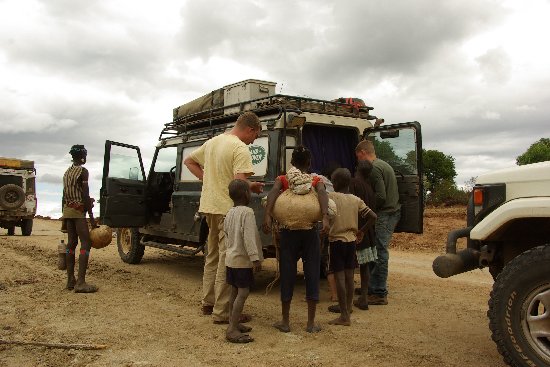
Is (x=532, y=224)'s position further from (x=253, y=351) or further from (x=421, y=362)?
(x=253, y=351)

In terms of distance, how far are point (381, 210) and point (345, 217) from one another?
1240 mm

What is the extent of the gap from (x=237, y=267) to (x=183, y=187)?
3.48 meters

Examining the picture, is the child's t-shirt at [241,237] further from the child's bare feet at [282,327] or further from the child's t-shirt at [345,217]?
the child's t-shirt at [345,217]

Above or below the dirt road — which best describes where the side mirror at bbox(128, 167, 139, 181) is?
above

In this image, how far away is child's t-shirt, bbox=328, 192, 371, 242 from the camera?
16.4ft

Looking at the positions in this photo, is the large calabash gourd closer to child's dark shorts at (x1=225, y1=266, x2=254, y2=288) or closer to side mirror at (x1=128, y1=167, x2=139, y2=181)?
child's dark shorts at (x1=225, y1=266, x2=254, y2=288)

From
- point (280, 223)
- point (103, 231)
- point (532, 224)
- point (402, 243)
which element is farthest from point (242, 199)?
point (402, 243)

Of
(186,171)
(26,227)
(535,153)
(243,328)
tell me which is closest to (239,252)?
(243,328)

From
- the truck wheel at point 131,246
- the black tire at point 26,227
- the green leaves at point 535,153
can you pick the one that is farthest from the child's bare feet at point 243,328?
the green leaves at point 535,153

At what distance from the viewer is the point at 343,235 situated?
4988 millimetres

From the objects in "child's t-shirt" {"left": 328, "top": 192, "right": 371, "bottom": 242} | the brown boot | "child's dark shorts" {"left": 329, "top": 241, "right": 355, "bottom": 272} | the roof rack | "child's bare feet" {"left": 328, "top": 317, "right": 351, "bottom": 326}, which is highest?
the roof rack

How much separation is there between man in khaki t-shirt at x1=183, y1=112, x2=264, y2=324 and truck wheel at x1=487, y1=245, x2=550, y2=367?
2.35 m

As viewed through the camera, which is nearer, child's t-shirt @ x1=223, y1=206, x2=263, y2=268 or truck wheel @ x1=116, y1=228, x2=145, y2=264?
child's t-shirt @ x1=223, y1=206, x2=263, y2=268

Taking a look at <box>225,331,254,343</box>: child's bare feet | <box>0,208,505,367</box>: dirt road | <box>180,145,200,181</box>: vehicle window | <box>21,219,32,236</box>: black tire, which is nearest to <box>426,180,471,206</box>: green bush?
<box>0,208,505,367</box>: dirt road
